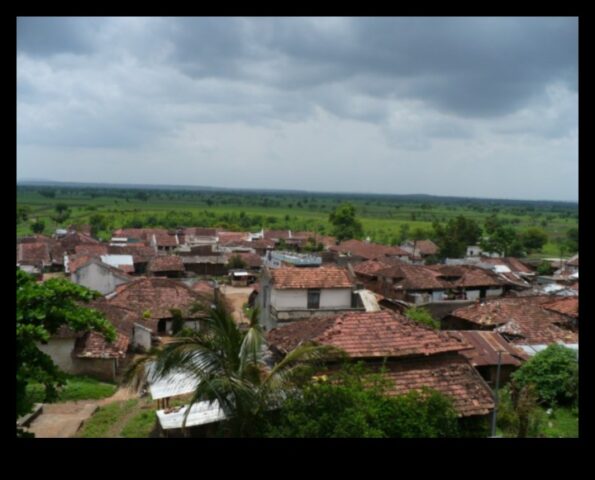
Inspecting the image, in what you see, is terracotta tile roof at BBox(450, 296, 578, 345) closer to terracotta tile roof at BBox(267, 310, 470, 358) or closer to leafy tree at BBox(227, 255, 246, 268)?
terracotta tile roof at BBox(267, 310, 470, 358)

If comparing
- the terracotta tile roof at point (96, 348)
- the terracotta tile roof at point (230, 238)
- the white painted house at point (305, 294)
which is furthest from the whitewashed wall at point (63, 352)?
the terracotta tile roof at point (230, 238)

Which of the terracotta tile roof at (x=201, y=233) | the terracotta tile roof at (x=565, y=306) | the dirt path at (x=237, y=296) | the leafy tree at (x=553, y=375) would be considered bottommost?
the dirt path at (x=237, y=296)

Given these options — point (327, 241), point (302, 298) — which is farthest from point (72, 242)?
point (302, 298)

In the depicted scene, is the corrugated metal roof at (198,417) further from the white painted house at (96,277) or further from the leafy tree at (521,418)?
the white painted house at (96,277)

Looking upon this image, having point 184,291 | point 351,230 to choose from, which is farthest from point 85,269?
point 351,230

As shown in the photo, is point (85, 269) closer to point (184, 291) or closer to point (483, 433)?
point (184, 291)

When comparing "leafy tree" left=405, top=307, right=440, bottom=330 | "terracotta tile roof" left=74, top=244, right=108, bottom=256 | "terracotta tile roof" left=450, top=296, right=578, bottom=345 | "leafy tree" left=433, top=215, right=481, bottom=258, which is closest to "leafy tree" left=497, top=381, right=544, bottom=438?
"terracotta tile roof" left=450, top=296, right=578, bottom=345
